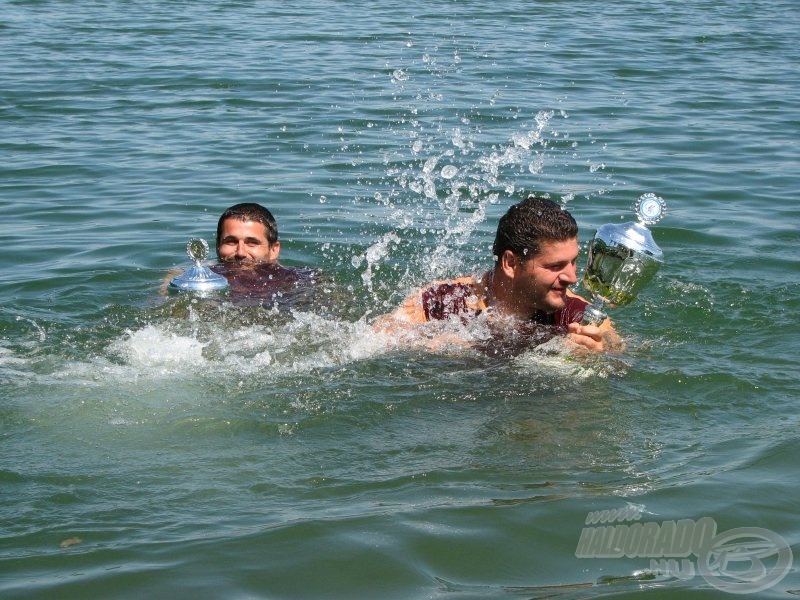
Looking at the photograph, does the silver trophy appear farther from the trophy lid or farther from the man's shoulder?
the man's shoulder

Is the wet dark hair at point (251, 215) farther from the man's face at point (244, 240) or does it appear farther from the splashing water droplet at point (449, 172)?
the splashing water droplet at point (449, 172)

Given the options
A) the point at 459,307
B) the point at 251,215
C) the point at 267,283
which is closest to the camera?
the point at 459,307

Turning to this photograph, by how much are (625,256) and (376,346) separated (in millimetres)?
1646

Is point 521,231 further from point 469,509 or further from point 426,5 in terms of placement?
point 426,5

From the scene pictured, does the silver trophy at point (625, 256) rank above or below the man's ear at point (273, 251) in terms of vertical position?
above

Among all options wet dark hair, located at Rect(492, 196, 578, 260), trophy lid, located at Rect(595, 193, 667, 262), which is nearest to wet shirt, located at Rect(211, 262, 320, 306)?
wet dark hair, located at Rect(492, 196, 578, 260)

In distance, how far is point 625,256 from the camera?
598cm

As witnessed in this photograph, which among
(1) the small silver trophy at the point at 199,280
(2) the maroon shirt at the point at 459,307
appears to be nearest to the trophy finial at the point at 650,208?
(2) the maroon shirt at the point at 459,307

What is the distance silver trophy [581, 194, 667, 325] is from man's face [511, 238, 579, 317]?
27 centimetres

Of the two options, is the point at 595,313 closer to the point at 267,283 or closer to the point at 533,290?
the point at 533,290

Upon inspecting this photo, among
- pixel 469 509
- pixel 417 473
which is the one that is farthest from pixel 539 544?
pixel 417 473

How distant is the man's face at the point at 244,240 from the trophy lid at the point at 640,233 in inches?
116

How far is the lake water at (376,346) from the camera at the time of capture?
4527 millimetres

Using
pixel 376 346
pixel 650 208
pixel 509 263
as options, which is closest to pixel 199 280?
pixel 376 346
